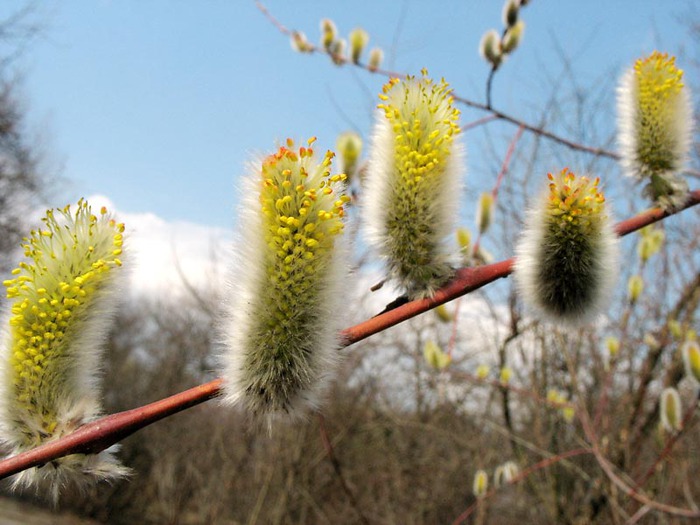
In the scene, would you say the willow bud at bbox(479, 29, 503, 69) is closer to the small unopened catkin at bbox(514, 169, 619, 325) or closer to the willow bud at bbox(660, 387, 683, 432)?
the small unopened catkin at bbox(514, 169, 619, 325)

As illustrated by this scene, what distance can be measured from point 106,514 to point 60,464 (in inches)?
590

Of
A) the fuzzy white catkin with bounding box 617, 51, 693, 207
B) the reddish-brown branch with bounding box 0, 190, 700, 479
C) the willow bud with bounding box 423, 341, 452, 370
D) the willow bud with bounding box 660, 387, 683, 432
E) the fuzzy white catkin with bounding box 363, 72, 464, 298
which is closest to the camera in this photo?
the reddish-brown branch with bounding box 0, 190, 700, 479

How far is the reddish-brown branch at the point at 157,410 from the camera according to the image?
67 cm

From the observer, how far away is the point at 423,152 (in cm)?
79

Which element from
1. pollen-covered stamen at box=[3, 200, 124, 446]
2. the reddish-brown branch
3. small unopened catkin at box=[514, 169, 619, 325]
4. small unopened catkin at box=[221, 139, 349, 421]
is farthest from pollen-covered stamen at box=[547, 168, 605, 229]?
pollen-covered stamen at box=[3, 200, 124, 446]

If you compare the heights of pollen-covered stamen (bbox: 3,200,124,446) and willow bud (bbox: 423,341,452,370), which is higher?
willow bud (bbox: 423,341,452,370)

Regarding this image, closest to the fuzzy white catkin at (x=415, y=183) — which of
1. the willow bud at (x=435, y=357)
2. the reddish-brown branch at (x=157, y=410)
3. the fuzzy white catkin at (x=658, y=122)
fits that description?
the reddish-brown branch at (x=157, y=410)

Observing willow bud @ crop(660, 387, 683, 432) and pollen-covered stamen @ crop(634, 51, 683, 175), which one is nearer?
pollen-covered stamen @ crop(634, 51, 683, 175)

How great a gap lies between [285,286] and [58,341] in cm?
33

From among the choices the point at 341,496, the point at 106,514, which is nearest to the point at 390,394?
the point at 341,496

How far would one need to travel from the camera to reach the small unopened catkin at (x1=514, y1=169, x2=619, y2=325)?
85 cm

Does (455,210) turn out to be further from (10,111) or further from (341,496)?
(10,111)

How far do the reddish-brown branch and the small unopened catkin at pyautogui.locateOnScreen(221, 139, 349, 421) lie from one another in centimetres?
4

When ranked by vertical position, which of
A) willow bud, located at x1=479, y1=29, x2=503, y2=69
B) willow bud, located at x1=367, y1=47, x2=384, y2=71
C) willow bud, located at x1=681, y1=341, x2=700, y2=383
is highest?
willow bud, located at x1=367, y1=47, x2=384, y2=71
